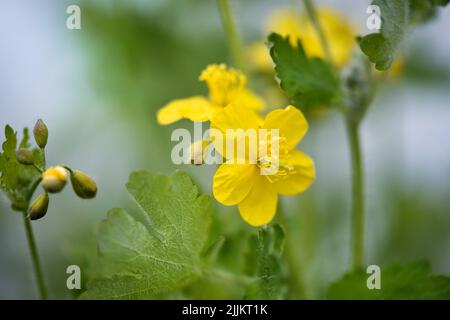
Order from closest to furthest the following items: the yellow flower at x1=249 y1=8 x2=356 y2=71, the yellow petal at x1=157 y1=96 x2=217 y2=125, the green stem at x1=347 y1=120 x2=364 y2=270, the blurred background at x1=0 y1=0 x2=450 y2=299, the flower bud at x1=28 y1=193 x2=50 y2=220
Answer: the flower bud at x1=28 y1=193 x2=50 y2=220 → the yellow petal at x1=157 y1=96 x2=217 y2=125 → the green stem at x1=347 y1=120 x2=364 y2=270 → the yellow flower at x1=249 y1=8 x2=356 y2=71 → the blurred background at x1=0 y1=0 x2=450 y2=299

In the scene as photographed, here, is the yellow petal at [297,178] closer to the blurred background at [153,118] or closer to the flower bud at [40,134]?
the flower bud at [40,134]

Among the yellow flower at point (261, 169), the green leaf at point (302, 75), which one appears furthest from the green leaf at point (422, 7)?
the yellow flower at point (261, 169)

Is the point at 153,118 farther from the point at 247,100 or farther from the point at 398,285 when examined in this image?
the point at 398,285

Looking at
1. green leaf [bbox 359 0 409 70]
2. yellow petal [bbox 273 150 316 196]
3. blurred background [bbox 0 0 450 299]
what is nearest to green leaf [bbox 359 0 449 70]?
green leaf [bbox 359 0 409 70]

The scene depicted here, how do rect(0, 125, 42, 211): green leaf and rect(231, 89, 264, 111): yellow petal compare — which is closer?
rect(0, 125, 42, 211): green leaf

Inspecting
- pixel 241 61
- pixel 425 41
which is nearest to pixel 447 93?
pixel 425 41

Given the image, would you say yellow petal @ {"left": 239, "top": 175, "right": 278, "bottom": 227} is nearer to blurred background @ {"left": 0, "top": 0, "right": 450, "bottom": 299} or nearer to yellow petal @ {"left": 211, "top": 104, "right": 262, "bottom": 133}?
yellow petal @ {"left": 211, "top": 104, "right": 262, "bottom": 133}
